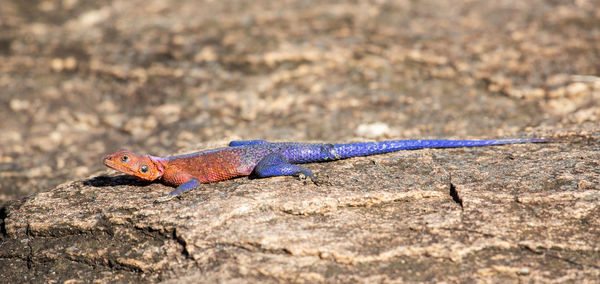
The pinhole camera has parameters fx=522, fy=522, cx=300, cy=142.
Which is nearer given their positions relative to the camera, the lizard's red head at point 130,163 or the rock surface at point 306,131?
the rock surface at point 306,131

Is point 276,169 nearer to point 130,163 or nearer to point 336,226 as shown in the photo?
point 336,226

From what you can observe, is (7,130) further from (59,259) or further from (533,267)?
(533,267)

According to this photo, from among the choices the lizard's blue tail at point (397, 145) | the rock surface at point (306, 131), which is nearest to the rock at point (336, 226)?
the rock surface at point (306, 131)

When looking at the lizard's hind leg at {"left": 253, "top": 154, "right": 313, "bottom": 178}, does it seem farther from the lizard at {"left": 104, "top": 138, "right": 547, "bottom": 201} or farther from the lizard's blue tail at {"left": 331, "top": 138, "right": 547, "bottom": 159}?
the lizard's blue tail at {"left": 331, "top": 138, "right": 547, "bottom": 159}

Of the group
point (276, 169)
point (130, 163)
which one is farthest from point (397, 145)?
point (130, 163)

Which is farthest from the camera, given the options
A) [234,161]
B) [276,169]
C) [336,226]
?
[234,161]

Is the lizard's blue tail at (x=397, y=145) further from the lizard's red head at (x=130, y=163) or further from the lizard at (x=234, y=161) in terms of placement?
the lizard's red head at (x=130, y=163)

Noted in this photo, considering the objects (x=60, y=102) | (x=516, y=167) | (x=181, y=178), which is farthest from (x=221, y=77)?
(x=516, y=167)
